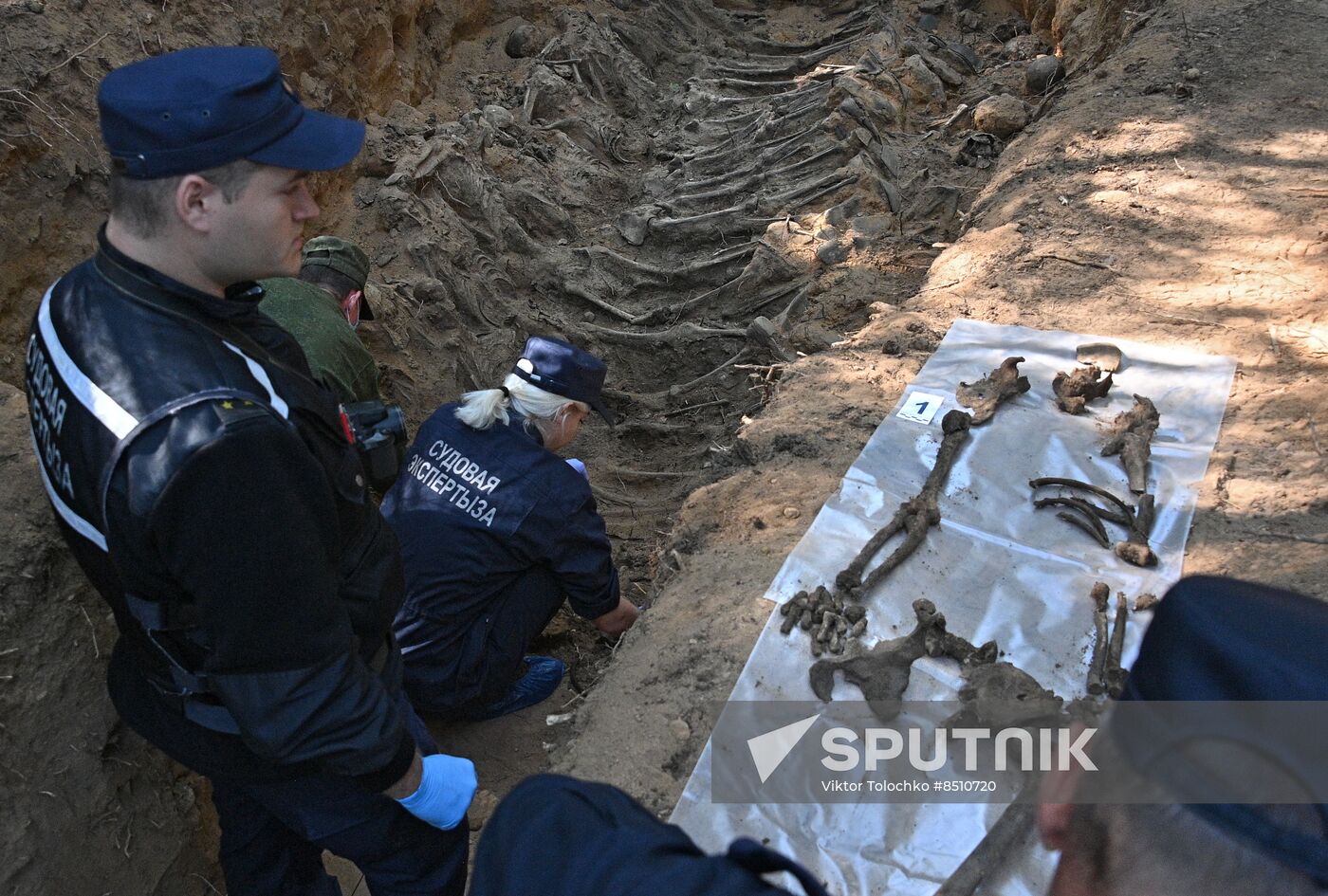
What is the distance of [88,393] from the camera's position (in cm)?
170

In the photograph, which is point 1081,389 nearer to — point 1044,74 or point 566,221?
point 566,221

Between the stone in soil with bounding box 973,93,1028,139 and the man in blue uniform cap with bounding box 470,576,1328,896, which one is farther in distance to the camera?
the stone in soil with bounding box 973,93,1028,139

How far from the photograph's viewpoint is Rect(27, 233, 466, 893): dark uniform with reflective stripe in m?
1.65

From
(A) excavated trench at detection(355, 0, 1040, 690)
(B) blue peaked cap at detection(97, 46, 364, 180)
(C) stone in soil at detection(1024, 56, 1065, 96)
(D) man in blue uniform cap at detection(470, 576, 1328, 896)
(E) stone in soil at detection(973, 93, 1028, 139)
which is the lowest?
(A) excavated trench at detection(355, 0, 1040, 690)

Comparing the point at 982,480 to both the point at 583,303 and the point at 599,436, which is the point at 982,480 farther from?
the point at 583,303

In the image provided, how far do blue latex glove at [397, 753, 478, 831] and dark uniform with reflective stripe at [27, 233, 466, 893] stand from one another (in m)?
0.17

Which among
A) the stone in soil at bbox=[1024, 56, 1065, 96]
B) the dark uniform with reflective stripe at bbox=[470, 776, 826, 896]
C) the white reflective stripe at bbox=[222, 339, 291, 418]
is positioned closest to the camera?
the dark uniform with reflective stripe at bbox=[470, 776, 826, 896]

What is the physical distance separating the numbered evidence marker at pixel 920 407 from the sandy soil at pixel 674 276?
0.15m

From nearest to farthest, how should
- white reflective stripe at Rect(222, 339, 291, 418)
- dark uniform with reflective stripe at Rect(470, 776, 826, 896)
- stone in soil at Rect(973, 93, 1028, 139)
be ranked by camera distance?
dark uniform with reflective stripe at Rect(470, 776, 826, 896) → white reflective stripe at Rect(222, 339, 291, 418) → stone in soil at Rect(973, 93, 1028, 139)

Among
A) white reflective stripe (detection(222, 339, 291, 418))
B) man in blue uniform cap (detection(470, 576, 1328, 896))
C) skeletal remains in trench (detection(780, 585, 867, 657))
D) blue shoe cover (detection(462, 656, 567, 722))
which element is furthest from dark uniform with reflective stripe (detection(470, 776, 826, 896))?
blue shoe cover (detection(462, 656, 567, 722))

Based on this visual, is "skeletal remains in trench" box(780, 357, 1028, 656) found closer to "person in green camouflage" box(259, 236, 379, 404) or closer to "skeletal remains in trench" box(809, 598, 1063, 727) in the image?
"skeletal remains in trench" box(809, 598, 1063, 727)

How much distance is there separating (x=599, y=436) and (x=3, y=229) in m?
3.40

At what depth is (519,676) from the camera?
4031 mm

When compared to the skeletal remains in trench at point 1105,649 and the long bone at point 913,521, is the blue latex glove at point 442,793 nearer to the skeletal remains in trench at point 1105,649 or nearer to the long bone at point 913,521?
the long bone at point 913,521
